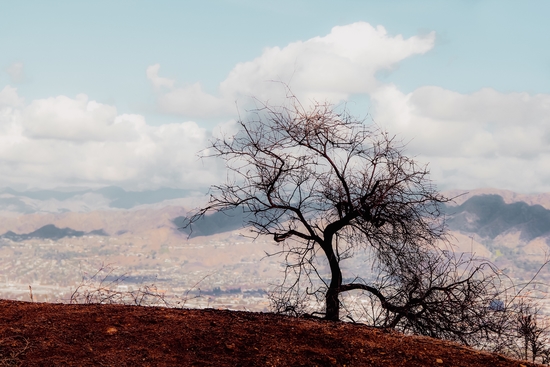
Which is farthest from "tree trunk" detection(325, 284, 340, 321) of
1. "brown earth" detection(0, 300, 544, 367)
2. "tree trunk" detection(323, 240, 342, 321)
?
"brown earth" detection(0, 300, 544, 367)

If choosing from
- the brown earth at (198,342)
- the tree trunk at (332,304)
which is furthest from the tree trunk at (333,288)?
the brown earth at (198,342)

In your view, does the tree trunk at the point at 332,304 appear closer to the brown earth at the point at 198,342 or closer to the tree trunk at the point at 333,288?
the tree trunk at the point at 333,288

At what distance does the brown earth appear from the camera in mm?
6301

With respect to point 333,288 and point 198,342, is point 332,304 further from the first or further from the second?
point 198,342

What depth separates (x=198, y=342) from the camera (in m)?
6.73

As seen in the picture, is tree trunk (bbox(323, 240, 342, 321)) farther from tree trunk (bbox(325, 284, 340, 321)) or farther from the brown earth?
the brown earth

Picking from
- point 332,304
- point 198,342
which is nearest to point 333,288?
point 332,304

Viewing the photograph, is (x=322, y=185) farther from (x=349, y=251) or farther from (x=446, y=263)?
(x=446, y=263)

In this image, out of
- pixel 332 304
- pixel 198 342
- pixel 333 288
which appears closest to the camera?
pixel 198 342

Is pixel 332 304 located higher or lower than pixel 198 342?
higher

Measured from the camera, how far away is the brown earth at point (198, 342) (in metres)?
6.30

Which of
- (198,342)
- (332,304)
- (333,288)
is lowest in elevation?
(198,342)

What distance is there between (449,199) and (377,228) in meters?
1.31

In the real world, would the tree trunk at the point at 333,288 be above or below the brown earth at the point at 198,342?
above
